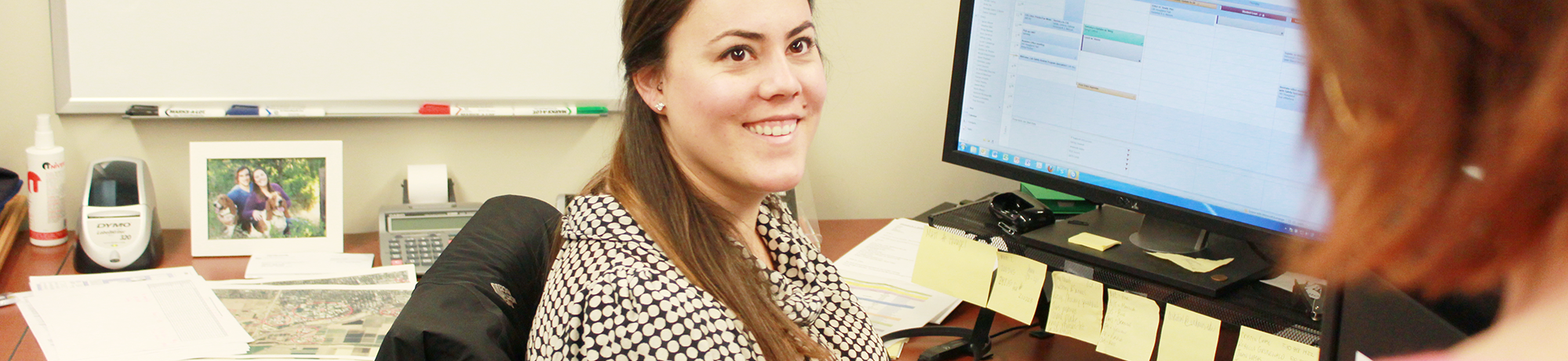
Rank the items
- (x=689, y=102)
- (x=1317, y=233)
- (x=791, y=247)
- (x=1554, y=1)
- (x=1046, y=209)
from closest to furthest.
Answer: (x=1554, y=1), (x=1317, y=233), (x=689, y=102), (x=791, y=247), (x=1046, y=209)

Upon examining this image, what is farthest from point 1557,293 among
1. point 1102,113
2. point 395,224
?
point 395,224

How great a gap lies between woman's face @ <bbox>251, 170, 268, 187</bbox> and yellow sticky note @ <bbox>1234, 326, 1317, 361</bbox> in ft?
4.35

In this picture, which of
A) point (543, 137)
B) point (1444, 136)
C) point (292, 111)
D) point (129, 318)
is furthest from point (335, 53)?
point (1444, 136)

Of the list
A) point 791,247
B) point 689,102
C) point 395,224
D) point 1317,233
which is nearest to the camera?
point 1317,233

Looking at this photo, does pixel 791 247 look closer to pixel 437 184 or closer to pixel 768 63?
pixel 768 63

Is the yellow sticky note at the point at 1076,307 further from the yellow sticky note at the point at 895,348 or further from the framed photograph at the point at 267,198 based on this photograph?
the framed photograph at the point at 267,198

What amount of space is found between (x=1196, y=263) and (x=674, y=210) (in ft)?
1.78

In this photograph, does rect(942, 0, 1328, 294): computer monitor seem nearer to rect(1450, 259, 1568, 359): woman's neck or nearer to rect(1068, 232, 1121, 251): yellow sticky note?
rect(1068, 232, 1121, 251): yellow sticky note

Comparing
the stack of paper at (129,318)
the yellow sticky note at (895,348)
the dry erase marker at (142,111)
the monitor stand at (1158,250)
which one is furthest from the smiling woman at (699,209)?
the dry erase marker at (142,111)

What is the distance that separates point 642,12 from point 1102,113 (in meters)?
0.51

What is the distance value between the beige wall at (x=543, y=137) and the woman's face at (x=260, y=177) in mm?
90

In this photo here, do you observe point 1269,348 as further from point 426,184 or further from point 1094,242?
point 426,184

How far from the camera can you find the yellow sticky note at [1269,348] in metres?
0.95

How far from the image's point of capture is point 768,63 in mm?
976
